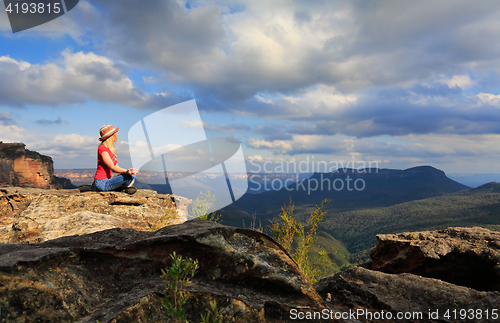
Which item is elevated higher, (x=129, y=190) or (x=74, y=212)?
(x=129, y=190)

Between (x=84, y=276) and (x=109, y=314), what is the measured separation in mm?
746

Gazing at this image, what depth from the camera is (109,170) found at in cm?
888

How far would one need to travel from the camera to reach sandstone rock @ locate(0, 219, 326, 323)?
2625mm

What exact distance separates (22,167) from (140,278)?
103 meters

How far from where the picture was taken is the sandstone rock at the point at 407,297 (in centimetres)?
378

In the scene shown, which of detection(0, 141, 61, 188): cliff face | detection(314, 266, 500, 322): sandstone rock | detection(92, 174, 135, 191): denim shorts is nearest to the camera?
detection(314, 266, 500, 322): sandstone rock

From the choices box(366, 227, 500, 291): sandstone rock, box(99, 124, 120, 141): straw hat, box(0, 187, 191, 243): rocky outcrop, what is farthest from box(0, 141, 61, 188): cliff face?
box(366, 227, 500, 291): sandstone rock

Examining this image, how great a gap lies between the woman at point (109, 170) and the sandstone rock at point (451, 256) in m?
7.73

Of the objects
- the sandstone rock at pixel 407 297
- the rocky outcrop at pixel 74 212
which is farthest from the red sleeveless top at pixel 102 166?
the sandstone rock at pixel 407 297

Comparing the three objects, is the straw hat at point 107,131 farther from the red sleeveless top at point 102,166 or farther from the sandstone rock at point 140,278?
the sandstone rock at point 140,278

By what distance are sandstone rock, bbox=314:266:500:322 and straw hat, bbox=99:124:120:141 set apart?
7380mm

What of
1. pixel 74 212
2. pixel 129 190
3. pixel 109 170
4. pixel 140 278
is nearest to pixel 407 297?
pixel 140 278

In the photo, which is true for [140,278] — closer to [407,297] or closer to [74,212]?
[407,297]

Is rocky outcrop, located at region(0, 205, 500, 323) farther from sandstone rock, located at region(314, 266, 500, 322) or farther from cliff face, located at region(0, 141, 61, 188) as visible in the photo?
cliff face, located at region(0, 141, 61, 188)
